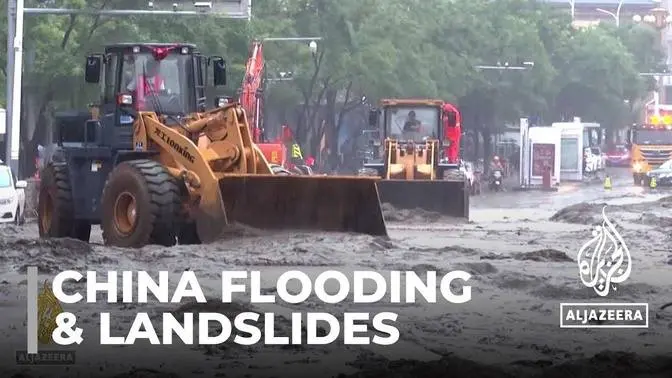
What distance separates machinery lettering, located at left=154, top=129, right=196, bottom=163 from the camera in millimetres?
24656

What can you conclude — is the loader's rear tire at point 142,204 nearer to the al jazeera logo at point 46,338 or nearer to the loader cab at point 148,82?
the loader cab at point 148,82

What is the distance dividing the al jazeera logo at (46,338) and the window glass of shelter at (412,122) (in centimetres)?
2954

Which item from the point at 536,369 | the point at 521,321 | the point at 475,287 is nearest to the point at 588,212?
the point at 475,287

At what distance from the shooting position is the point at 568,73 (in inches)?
3957

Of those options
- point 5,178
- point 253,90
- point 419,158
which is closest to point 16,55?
point 5,178

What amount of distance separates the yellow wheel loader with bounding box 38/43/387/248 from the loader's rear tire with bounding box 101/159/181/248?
0.01 metres

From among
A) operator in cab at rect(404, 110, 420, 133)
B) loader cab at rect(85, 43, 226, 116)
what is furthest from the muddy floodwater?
operator in cab at rect(404, 110, 420, 133)

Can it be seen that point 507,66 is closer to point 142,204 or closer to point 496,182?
point 496,182

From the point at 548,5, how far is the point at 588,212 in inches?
2398

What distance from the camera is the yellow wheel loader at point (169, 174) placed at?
2436cm

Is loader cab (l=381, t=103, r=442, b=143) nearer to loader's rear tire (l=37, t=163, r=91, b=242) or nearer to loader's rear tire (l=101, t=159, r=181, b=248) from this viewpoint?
loader's rear tire (l=37, t=163, r=91, b=242)

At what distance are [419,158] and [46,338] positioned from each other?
29772mm

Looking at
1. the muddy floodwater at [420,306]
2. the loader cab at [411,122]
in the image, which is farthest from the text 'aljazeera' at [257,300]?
the loader cab at [411,122]

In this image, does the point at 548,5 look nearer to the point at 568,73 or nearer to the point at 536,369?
the point at 568,73
